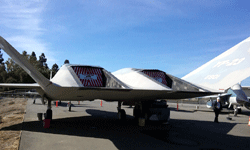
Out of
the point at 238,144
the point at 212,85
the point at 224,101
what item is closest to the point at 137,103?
the point at 238,144

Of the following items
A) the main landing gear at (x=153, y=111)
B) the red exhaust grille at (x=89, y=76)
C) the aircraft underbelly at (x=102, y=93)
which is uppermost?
the red exhaust grille at (x=89, y=76)

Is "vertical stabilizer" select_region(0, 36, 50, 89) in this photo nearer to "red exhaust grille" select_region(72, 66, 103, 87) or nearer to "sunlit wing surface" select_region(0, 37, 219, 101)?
"sunlit wing surface" select_region(0, 37, 219, 101)

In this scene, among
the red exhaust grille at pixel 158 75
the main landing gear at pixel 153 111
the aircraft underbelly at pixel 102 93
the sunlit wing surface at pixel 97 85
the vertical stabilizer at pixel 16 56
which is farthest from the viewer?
the main landing gear at pixel 153 111

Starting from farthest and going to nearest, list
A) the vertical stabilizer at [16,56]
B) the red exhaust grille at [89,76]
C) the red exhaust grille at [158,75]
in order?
1. the red exhaust grille at [158,75]
2. the red exhaust grille at [89,76]
3. the vertical stabilizer at [16,56]

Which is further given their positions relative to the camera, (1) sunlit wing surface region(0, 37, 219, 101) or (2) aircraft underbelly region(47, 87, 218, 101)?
(2) aircraft underbelly region(47, 87, 218, 101)

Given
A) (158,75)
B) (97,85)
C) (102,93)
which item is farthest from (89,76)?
(158,75)

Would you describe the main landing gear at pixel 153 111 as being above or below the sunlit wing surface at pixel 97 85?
below

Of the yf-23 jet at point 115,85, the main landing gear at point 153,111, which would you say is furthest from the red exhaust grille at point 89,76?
the main landing gear at point 153,111

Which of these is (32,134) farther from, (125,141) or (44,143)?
(125,141)

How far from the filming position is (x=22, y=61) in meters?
4.70

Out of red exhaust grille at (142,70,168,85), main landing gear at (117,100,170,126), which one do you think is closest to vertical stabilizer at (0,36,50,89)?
red exhaust grille at (142,70,168,85)

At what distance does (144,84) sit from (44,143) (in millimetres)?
4143

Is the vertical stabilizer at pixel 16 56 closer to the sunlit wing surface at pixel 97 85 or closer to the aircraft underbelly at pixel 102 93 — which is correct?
the sunlit wing surface at pixel 97 85

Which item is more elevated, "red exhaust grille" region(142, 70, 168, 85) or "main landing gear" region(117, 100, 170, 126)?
"red exhaust grille" region(142, 70, 168, 85)
